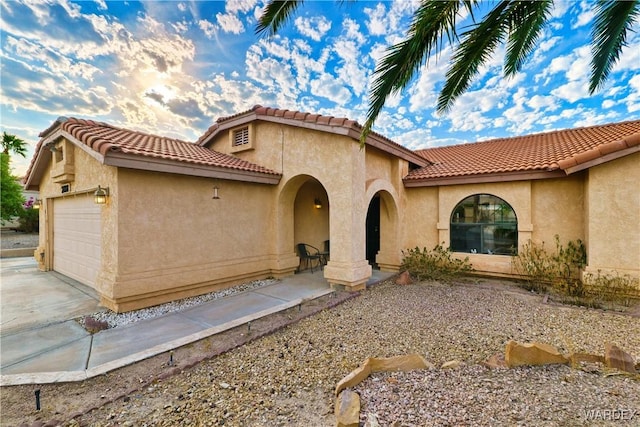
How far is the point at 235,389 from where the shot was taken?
337 centimetres

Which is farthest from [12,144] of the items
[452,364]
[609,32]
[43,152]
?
[609,32]

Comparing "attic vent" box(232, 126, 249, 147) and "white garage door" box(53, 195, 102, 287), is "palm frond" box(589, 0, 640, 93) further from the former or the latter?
"white garage door" box(53, 195, 102, 287)

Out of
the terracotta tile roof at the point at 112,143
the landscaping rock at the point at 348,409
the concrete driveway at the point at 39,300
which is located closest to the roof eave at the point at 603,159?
the landscaping rock at the point at 348,409

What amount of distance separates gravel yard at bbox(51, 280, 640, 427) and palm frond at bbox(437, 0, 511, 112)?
5292 mm

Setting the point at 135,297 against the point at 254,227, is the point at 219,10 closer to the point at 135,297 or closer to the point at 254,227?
the point at 254,227

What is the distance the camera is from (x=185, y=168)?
6680mm

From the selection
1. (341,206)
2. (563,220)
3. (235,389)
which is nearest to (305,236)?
(341,206)

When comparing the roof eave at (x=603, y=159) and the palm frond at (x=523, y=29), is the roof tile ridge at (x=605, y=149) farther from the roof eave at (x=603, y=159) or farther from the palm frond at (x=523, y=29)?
the palm frond at (x=523, y=29)

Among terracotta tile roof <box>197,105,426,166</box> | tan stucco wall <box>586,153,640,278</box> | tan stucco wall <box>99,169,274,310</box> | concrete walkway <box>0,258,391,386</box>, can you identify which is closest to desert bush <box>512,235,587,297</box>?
tan stucco wall <box>586,153,640,278</box>

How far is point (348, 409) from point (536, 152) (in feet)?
38.3

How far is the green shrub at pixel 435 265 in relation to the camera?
888cm

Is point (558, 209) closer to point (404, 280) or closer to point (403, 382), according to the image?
point (404, 280)

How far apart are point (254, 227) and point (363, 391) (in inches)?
251

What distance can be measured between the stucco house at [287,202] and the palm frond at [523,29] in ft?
10.0
